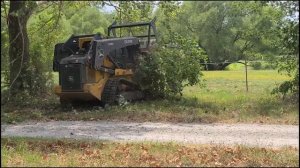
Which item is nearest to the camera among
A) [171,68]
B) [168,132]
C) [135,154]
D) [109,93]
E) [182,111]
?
[135,154]

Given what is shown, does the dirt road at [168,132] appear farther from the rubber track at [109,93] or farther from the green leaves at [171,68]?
the green leaves at [171,68]

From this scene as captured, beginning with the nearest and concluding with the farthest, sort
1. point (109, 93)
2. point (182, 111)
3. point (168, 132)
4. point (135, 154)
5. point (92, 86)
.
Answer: point (135, 154) < point (168, 132) < point (182, 111) < point (92, 86) < point (109, 93)

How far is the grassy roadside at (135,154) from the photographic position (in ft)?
27.7

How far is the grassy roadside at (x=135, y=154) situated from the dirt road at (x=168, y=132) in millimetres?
937

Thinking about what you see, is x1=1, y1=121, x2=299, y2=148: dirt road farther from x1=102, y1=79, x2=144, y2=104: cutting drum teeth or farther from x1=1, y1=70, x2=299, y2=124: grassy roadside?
x1=102, y1=79, x2=144, y2=104: cutting drum teeth

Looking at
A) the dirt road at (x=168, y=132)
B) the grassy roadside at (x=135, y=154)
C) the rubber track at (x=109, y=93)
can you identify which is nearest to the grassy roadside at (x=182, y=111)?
the rubber track at (x=109, y=93)

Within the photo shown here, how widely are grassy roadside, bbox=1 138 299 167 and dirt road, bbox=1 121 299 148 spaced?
0.94 m

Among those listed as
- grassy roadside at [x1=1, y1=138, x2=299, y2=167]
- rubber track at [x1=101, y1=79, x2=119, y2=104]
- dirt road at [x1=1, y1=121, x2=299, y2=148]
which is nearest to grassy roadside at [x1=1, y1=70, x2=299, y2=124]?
rubber track at [x1=101, y1=79, x2=119, y2=104]

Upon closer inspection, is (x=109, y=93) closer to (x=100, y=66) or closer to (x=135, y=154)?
(x=100, y=66)

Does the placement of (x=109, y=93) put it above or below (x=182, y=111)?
above

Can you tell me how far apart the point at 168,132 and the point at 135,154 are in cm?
323

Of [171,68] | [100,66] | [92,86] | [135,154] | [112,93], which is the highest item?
[100,66]

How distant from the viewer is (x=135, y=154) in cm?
935

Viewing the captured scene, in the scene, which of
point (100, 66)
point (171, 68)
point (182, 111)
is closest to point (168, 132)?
point (182, 111)
